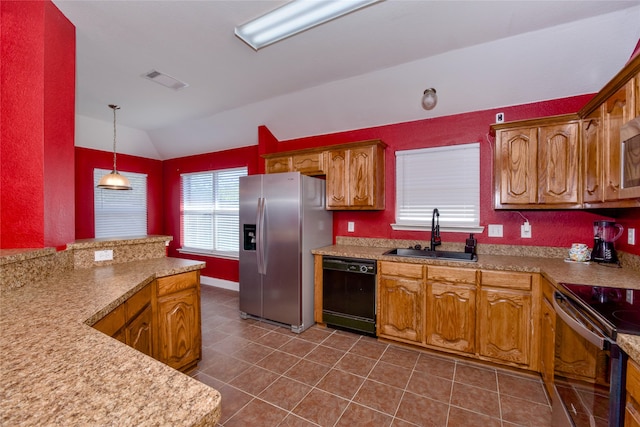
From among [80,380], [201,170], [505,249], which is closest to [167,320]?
[80,380]

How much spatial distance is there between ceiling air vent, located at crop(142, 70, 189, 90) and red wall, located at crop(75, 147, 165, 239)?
2.48 metres

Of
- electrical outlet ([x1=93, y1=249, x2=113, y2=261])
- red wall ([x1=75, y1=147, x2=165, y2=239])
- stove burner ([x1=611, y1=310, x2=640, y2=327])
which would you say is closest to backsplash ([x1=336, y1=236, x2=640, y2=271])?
stove burner ([x1=611, y1=310, x2=640, y2=327])

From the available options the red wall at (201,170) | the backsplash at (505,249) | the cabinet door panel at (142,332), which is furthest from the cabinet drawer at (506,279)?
the red wall at (201,170)

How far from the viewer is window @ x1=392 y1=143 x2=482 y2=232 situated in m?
3.03

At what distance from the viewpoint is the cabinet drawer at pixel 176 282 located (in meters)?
2.07

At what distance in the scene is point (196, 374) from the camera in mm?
2342

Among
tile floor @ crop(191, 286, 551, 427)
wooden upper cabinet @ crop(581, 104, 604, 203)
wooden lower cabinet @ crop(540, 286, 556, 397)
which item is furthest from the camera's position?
wooden upper cabinet @ crop(581, 104, 604, 203)

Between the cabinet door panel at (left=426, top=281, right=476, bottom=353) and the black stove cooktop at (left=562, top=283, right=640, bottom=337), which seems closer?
the black stove cooktop at (left=562, top=283, right=640, bottom=337)

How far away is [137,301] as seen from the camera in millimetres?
1747

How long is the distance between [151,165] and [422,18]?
5.36 meters

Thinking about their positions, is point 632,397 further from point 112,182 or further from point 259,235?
point 112,182

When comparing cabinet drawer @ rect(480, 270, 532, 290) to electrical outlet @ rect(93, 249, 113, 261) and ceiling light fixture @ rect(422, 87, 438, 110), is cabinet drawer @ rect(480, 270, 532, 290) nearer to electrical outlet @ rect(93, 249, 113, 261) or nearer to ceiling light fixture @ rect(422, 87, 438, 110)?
ceiling light fixture @ rect(422, 87, 438, 110)

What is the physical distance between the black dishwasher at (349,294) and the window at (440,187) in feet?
2.58

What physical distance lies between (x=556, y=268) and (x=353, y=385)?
179cm
